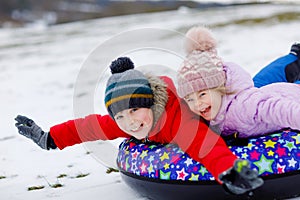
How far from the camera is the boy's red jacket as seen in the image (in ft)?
7.81

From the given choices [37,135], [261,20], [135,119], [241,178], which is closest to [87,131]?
[37,135]

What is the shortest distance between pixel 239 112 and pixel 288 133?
29 cm

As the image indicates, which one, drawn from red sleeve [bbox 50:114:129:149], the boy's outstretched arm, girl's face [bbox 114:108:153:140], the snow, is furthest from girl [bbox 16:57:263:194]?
the boy's outstretched arm

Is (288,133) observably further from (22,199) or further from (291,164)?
(22,199)

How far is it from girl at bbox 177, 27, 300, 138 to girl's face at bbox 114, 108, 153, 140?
0.20 meters

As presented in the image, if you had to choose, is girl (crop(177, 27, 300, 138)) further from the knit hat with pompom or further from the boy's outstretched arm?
the boy's outstretched arm

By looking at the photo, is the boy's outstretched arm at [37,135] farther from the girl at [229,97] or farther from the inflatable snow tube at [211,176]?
the girl at [229,97]

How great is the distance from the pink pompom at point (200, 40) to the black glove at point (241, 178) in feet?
2.61

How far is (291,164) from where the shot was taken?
2568 millimetres

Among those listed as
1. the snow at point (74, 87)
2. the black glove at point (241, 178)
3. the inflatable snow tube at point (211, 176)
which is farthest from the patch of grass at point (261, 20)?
the black glove at point (241, 178)

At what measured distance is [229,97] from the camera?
264 cm

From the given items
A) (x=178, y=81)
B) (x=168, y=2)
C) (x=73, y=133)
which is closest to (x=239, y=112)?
(x=178, y=81)

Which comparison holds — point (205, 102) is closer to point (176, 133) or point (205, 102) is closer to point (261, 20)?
point (176, 133)

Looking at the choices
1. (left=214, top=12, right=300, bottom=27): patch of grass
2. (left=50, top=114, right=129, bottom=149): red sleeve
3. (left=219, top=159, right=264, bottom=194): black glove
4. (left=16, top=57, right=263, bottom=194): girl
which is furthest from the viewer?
(left=214, top=12, right=300, bottom=27): patch of grass
